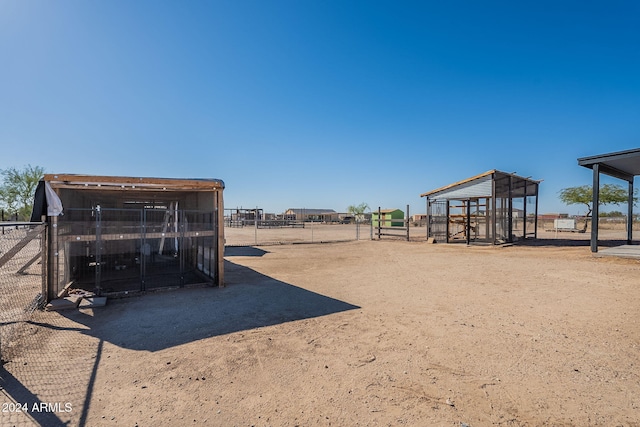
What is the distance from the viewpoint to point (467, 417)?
2664 millimetres

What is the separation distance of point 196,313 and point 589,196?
40.4 m

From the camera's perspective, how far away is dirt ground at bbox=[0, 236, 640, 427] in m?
2.75

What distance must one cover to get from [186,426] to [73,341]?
3.02 metres

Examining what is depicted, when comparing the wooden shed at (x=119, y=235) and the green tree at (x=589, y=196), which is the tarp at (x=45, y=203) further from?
the green tree at (x=589, y=196)

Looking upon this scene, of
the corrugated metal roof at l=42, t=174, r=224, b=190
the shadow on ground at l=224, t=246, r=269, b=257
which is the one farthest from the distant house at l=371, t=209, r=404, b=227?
the corrugated metal roof at l=42, t=174, r=224, b=190

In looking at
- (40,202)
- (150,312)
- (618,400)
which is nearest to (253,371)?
(150,312)

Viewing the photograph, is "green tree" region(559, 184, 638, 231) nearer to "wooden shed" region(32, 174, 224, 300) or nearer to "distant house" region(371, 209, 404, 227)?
"distant house" region(371, 209, 404, 227)

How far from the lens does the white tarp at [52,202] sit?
6.15 meters

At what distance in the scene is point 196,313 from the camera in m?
5.67

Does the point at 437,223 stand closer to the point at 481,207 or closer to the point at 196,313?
the point at 481,207

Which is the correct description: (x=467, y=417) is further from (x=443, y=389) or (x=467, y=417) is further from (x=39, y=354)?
(x=39, y=354)

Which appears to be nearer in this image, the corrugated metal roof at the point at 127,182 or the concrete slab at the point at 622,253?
the corrugated metal roof at the point at 127,182

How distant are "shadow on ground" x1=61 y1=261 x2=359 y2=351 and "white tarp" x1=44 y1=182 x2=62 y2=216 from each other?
2062 millimetres

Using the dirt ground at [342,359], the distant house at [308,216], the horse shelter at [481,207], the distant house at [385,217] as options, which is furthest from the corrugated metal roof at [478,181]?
the distant house at [308,216]
